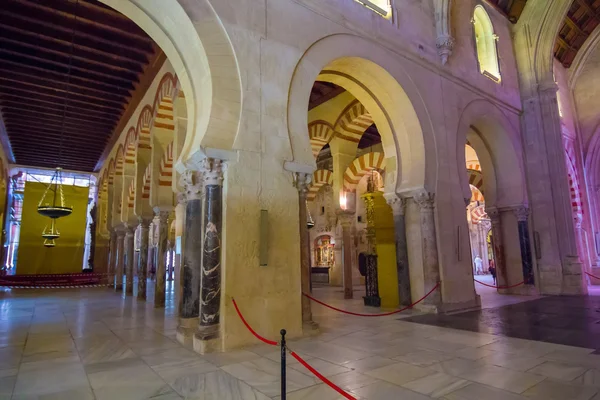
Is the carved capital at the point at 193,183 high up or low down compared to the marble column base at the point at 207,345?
up

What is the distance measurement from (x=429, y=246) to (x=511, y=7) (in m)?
7.17

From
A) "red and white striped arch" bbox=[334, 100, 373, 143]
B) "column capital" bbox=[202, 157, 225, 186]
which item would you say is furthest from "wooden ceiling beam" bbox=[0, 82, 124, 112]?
"column capital" bbox=[202, 157, 225, 186]

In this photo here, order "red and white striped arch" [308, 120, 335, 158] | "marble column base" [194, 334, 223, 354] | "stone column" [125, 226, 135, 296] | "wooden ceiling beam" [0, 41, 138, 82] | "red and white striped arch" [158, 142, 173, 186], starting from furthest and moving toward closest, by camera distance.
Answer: "stone column" [125, 226, 135, 296] → "red and white striped arch" [308, 120, 335, 158] → "red and white striped arch" [158, 142, 173, 186] → "wooden ceiling beam" [0, 41, 138, 82] → "marble column base" [194, 334, 223, 354]

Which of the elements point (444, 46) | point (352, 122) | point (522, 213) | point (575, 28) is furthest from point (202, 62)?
point (575, 28)

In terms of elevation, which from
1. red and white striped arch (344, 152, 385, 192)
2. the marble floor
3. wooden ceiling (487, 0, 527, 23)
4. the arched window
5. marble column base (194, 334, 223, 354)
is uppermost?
wooden ceiling (487, 0, 527, 23)

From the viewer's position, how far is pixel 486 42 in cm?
870

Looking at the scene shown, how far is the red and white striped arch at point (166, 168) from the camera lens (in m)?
7.05

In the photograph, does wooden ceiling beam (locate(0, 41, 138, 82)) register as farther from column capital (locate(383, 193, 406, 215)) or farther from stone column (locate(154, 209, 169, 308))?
column capital (locate(383, 193, 406, 215))

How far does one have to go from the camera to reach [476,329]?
4.43m

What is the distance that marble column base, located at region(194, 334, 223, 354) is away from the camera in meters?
3.49

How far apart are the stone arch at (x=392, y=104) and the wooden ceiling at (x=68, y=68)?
11.9 feet

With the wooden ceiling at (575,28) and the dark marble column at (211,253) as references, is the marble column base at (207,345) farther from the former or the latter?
the wooden ceiling at (575,28)

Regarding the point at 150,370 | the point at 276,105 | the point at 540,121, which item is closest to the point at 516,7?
the point at 540,121

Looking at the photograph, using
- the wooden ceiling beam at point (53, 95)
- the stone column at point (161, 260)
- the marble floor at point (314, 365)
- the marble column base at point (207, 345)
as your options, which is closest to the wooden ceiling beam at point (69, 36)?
the wooden ceiling beam at point (53, 95)
